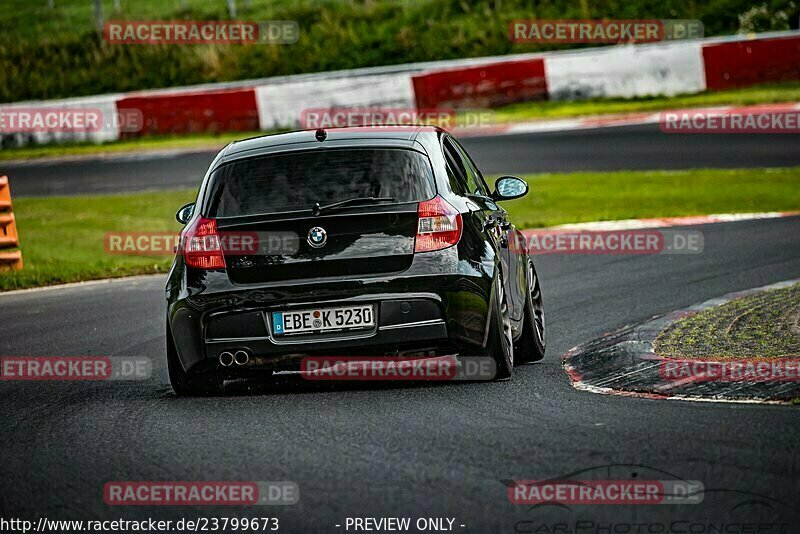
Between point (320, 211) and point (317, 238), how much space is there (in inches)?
6.2

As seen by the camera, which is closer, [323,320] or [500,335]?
[323,320]

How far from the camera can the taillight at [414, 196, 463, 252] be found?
7.49m

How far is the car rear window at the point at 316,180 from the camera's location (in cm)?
763

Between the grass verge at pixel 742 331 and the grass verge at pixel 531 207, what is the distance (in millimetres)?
7408

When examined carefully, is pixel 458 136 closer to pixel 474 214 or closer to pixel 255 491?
pixel 474 214

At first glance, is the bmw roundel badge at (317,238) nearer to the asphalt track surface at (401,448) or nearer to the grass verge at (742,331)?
the asphalt track surface at (401,448)

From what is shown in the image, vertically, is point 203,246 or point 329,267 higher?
point 203,246

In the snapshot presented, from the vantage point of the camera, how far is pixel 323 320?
744 cm

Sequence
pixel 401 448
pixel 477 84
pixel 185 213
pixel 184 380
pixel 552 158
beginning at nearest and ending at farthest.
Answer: pixel 401 448 → pixel 184 380 → pixel 185 213 → pixel 552 158 → pixel 477 84

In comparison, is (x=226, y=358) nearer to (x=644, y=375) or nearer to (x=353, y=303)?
(x=353, y=303)

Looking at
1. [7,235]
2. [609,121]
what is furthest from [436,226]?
[609,121]

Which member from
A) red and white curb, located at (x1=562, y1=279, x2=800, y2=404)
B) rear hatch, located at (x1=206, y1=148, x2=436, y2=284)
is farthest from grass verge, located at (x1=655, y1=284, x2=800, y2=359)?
rear hatch, located at (x1=206, y1=148, x2=436, y2=284)

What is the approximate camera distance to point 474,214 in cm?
790


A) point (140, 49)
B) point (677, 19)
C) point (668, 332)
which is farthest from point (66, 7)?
point (668, 332)
